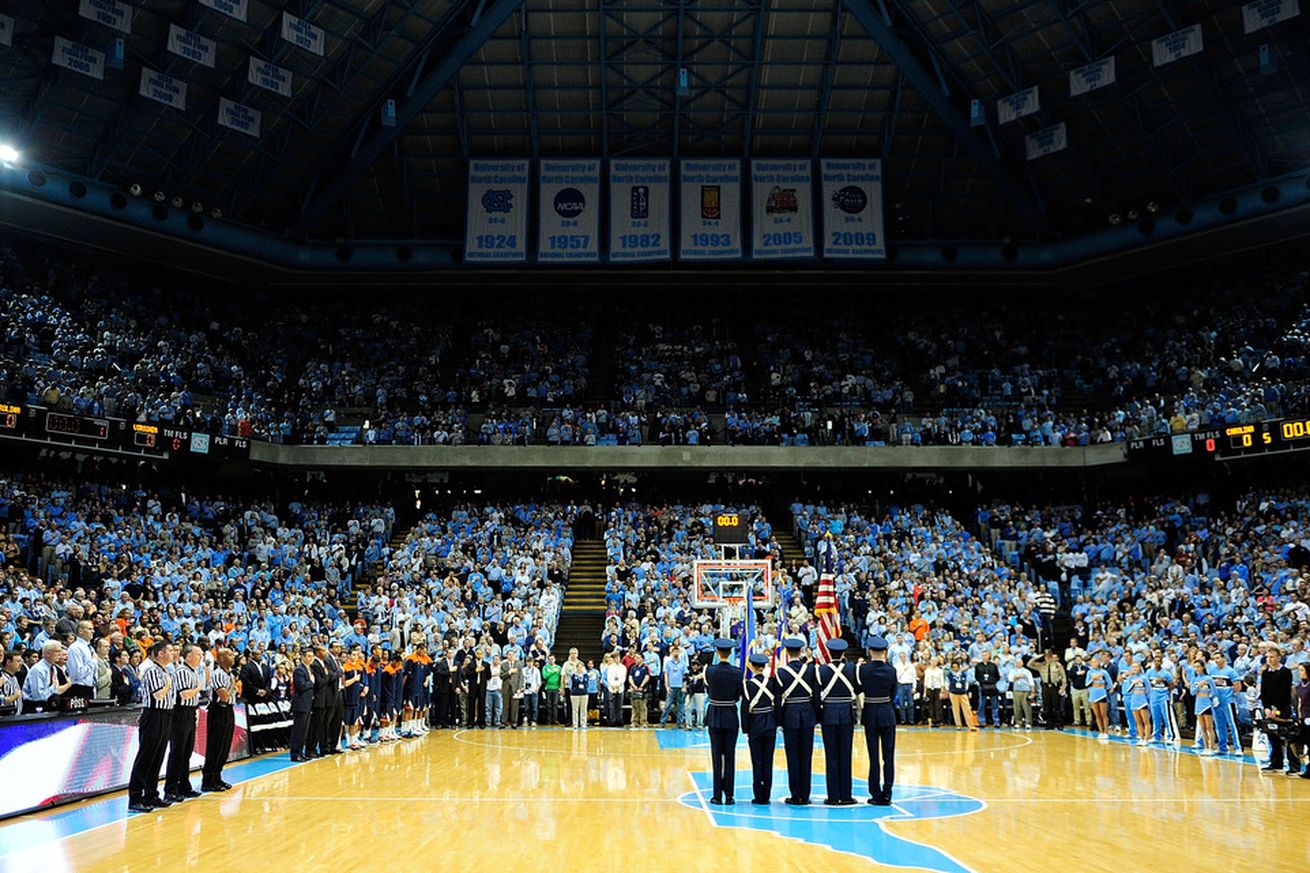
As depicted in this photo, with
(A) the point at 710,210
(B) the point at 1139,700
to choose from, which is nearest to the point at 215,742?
(B) the point at 1139,700

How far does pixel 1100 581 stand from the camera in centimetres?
3256

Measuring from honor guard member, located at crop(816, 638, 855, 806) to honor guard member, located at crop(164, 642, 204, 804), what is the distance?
806 cm

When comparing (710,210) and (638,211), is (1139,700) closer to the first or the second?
(710,210)

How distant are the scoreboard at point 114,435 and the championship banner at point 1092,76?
101 feet

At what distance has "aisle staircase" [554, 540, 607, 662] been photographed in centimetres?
3142

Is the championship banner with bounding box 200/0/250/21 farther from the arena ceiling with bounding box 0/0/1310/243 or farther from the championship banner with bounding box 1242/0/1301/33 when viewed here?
the championship banner with bounding box 1242/0/1301/33

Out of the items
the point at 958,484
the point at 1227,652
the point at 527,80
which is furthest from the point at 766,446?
the point at 1227,652

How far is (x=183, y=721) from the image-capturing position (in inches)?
537

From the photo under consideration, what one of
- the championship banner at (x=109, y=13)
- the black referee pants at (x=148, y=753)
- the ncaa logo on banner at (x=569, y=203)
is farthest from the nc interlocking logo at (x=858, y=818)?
the ncaa logo on banner at (x=569, y=203)

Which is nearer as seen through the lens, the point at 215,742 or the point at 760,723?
the point at 760,723

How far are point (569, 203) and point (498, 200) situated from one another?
278 cm

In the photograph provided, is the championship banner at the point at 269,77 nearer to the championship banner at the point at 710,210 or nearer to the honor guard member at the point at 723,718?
the championship banner at the point at 710,210

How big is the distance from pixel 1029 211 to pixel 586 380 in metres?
19.1

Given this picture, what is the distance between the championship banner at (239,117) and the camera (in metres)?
35.3
